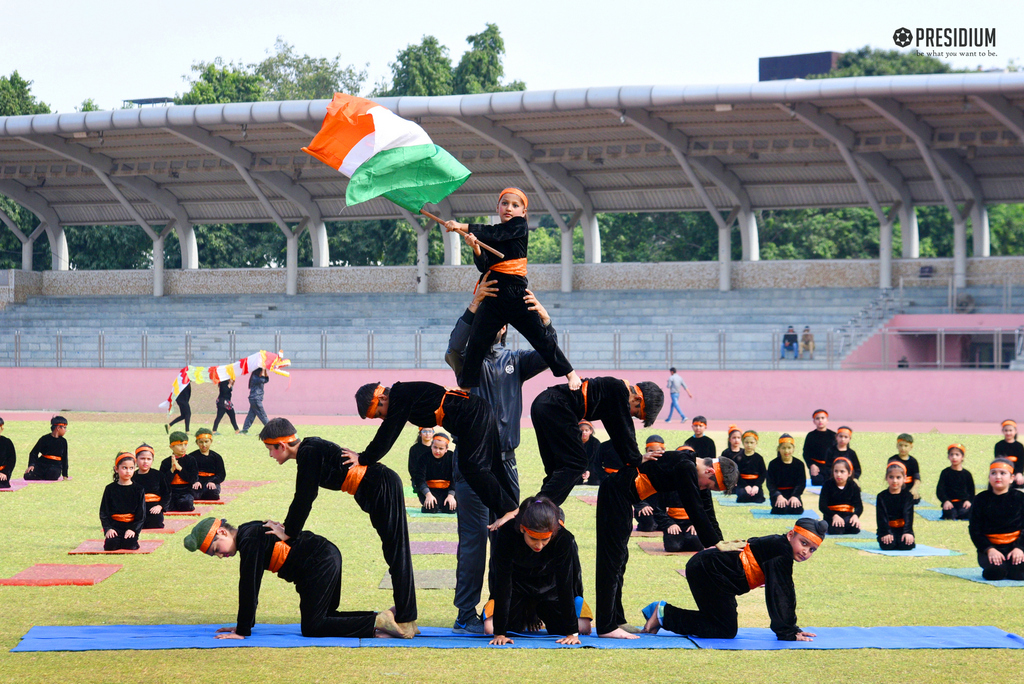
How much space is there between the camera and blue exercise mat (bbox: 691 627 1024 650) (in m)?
7.04

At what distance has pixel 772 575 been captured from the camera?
24.0 ft

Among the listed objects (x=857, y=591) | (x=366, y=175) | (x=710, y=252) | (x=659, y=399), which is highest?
(x=710, y=252)

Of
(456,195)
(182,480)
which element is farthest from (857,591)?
(456,195)

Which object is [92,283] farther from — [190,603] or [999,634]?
[999,634]

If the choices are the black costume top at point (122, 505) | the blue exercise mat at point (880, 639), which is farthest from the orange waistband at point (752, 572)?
the black costume top at point (122, 505)

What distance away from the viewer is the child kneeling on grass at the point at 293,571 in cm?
698

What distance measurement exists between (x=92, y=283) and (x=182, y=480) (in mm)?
32230

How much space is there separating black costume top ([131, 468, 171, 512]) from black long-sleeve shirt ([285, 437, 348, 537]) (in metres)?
4.36

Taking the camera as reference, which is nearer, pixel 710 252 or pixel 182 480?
pixel 182 480

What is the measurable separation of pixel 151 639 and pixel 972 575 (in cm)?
700

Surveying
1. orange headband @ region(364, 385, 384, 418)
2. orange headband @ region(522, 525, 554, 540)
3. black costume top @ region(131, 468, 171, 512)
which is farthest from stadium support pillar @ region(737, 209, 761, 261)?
orange headband @ region(522, 525, 554, 540)

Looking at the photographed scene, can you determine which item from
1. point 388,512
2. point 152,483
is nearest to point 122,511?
point 152,483

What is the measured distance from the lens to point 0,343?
3419 cm

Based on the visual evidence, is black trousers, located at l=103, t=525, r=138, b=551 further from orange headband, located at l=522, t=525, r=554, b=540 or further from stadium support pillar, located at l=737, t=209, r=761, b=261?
stadium support pillar, located at l=737, t=209, r=761, b=261
